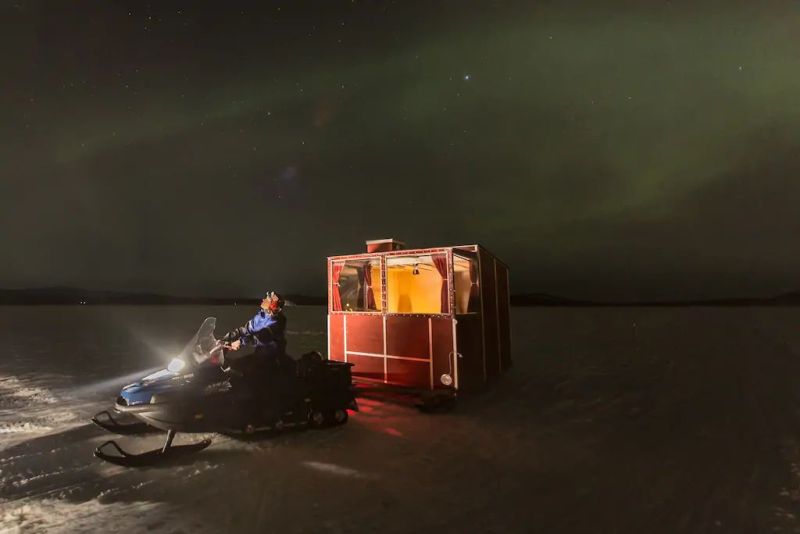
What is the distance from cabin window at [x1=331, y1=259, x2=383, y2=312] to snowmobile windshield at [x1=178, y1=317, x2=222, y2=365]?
5.02 meters

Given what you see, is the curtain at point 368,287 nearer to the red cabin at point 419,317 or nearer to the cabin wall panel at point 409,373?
the red cabin at point 419,317

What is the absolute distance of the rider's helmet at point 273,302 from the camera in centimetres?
619

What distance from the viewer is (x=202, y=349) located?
581cm

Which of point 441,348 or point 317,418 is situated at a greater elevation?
point 441,348

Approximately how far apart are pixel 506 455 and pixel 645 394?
18.1ft

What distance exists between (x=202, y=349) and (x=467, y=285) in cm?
689

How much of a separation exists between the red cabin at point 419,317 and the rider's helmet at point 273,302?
3676 mm

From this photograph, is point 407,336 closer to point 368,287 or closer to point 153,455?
point 368,287

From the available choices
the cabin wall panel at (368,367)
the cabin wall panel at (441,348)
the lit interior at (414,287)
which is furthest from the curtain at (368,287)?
the cabin wall panel at (441,348)

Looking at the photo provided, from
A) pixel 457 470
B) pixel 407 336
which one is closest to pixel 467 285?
pixel 407 336

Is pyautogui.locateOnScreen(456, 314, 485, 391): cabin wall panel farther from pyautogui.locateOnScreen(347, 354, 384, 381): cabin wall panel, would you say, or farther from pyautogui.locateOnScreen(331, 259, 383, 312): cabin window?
pyautogui.locateOnScreen(331, 259, 383, 312): cabin window

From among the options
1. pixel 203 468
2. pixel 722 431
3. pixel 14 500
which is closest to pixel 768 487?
→ pixel 722 431

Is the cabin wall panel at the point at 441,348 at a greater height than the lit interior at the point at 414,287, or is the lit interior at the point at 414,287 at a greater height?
the lit interior at the point at 414,287

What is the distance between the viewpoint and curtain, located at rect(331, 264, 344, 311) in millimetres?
10875
